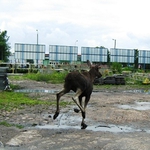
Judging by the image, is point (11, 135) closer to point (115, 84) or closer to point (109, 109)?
point (109, 109)

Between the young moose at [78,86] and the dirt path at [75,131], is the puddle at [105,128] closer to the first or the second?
the dirt path at [75,131]

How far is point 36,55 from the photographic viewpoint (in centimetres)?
6162

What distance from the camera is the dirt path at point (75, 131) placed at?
730 centimetres

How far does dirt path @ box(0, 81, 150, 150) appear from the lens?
7.30m

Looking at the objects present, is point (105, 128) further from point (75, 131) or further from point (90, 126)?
point (75, 131)

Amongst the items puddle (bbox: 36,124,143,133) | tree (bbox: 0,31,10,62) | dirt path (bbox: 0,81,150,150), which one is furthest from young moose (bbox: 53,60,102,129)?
tree (bbox: 0,31,10,62)

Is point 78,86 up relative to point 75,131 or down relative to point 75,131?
up

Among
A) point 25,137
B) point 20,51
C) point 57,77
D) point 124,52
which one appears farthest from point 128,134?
point 124,52

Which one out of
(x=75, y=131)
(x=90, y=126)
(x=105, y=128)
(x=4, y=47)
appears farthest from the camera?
(x=4, y=47)

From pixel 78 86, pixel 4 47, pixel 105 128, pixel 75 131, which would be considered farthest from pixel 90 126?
pixel 4 47

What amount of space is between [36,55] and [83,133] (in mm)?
53901

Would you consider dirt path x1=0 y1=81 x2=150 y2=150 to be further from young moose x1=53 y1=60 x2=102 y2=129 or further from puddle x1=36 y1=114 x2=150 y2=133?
young moose x1=53 y1=60 x2=102 y2=129

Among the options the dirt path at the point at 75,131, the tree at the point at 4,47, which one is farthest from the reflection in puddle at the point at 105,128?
the tree at the point at 4,47

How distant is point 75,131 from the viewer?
8.80 metres
